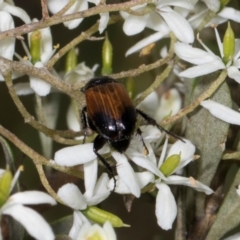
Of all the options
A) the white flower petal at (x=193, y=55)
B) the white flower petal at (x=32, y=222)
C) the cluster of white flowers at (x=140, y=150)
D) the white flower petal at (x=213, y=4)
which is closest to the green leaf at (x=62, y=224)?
the cluster of white flowers at (x=140, y=150)

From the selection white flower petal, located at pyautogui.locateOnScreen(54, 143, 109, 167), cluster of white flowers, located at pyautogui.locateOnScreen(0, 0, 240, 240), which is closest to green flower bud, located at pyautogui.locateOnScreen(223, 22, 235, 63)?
cluster of white flowers, located at pyautogui.locateOnScreen(0, 0, 240, 240)

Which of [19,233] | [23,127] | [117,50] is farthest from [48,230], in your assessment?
[117,50]

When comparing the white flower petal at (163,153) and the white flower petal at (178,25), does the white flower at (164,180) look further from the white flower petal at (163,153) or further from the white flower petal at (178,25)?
the white flower petal at (178,25)

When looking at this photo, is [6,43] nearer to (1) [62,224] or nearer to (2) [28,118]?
(2) [28,118]

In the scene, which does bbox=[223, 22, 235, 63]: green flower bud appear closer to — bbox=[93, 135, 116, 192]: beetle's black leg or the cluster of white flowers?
the cluster of white flowers

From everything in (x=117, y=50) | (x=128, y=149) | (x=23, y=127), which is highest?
(x=128, y=149)

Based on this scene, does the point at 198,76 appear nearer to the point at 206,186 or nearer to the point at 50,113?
the point at 206,186
